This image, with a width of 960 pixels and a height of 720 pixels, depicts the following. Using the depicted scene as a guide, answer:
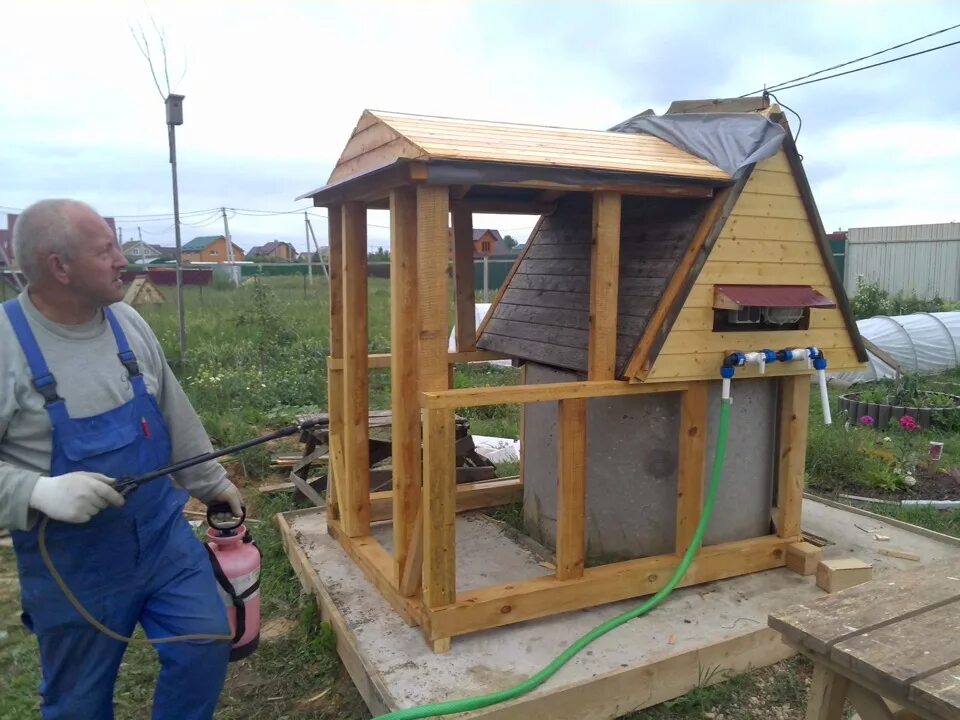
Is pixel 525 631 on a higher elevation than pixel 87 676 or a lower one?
lower

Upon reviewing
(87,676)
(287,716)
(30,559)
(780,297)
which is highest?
(780,297)

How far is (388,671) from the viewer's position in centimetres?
294

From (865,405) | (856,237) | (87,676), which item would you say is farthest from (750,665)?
(856,237)

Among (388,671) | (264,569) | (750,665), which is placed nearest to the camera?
(388,671)

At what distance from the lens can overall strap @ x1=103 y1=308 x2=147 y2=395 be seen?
240 cm

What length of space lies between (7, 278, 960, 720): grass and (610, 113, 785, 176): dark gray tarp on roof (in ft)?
7.45

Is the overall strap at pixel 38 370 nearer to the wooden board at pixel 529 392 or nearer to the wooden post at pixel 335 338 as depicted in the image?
the wooden board at pixel 529 392

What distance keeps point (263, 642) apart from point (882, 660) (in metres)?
2.71

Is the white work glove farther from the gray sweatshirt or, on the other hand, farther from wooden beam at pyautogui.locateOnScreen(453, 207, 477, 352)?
wooden beam at pyautogui.locateOnScreen(453, 207, 477, 352)

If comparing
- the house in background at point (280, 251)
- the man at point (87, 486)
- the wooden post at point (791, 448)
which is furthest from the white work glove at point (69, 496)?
the house in background at point (280, 251)

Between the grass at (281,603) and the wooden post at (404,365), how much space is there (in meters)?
0.63

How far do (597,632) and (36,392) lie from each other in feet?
7.62

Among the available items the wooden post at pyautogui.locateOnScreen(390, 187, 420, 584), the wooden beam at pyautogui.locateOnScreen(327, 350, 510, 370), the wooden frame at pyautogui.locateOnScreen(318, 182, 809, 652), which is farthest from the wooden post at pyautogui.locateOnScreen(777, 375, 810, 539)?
the wooden post at pyautogui.locateOnScreen(390, 187, 420, 584)

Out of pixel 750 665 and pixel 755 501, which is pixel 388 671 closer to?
pixel 750 665
